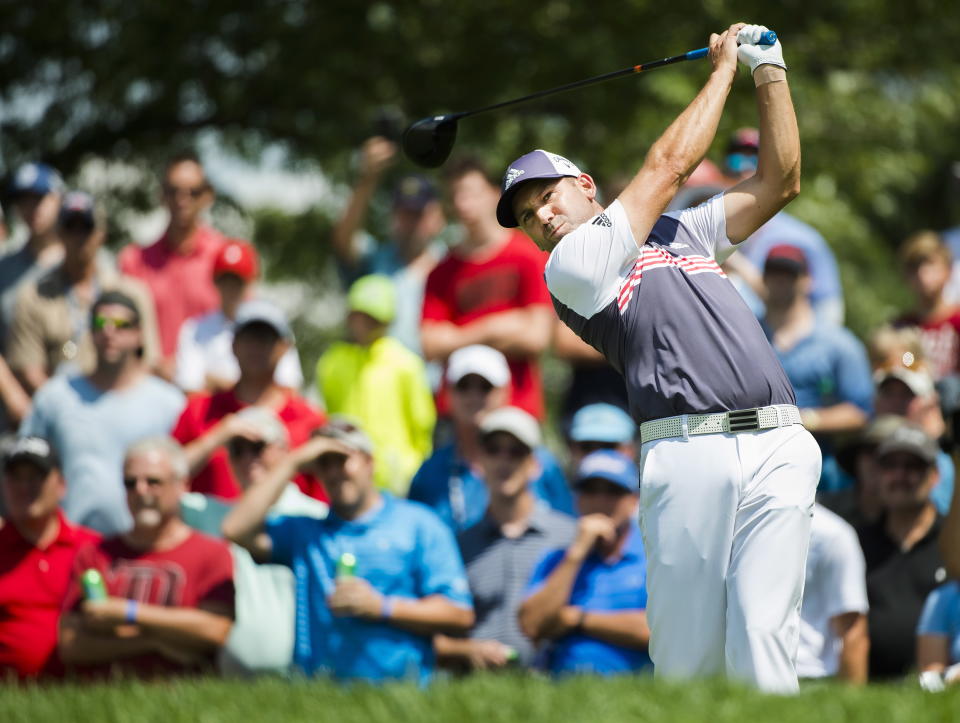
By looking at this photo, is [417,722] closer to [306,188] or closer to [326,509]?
[326,509]

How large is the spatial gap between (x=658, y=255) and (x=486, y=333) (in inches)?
155

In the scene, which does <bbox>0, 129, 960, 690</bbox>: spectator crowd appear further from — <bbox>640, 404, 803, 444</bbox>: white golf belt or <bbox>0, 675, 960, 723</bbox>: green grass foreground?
<bbox>640, 404, 803, 444</bbox>: white golf belt

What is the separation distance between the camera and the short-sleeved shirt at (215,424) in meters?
9.48

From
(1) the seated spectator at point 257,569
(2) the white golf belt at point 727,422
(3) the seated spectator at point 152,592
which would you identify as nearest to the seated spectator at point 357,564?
(1) the seated spectator at point 257,569

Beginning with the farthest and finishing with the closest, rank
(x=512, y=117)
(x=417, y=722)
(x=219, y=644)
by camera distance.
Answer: (x=512, y=117) → (x=219, y=644) → (x=417, y=722)

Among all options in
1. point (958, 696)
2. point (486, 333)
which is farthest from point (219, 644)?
point (958, 696)

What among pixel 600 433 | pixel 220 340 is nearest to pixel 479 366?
Result: pixel 600 433

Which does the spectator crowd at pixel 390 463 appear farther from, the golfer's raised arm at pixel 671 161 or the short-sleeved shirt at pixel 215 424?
the golfer's raised arm at pixel 671 161

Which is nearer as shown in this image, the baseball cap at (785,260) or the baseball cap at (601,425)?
the baseball cap at (601,425)

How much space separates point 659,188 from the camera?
5.77m

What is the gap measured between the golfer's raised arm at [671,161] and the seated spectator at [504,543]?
10.7 ft

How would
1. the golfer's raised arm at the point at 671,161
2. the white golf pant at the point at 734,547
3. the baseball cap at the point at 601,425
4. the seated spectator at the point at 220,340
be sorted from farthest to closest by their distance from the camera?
the seated spectator at the point at 220,340
the baseball cap at the point at 601,425
the golfer's raised arm at the point at 671,161
the white golf pant at the point at 734,547

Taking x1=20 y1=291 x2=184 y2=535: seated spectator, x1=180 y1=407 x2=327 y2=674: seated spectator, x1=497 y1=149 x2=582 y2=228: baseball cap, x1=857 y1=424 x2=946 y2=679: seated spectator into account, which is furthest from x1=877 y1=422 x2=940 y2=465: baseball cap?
x1=20 y1=291 x2=184 y2=535: seated spectator

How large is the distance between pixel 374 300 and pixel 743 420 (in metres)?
4.66
